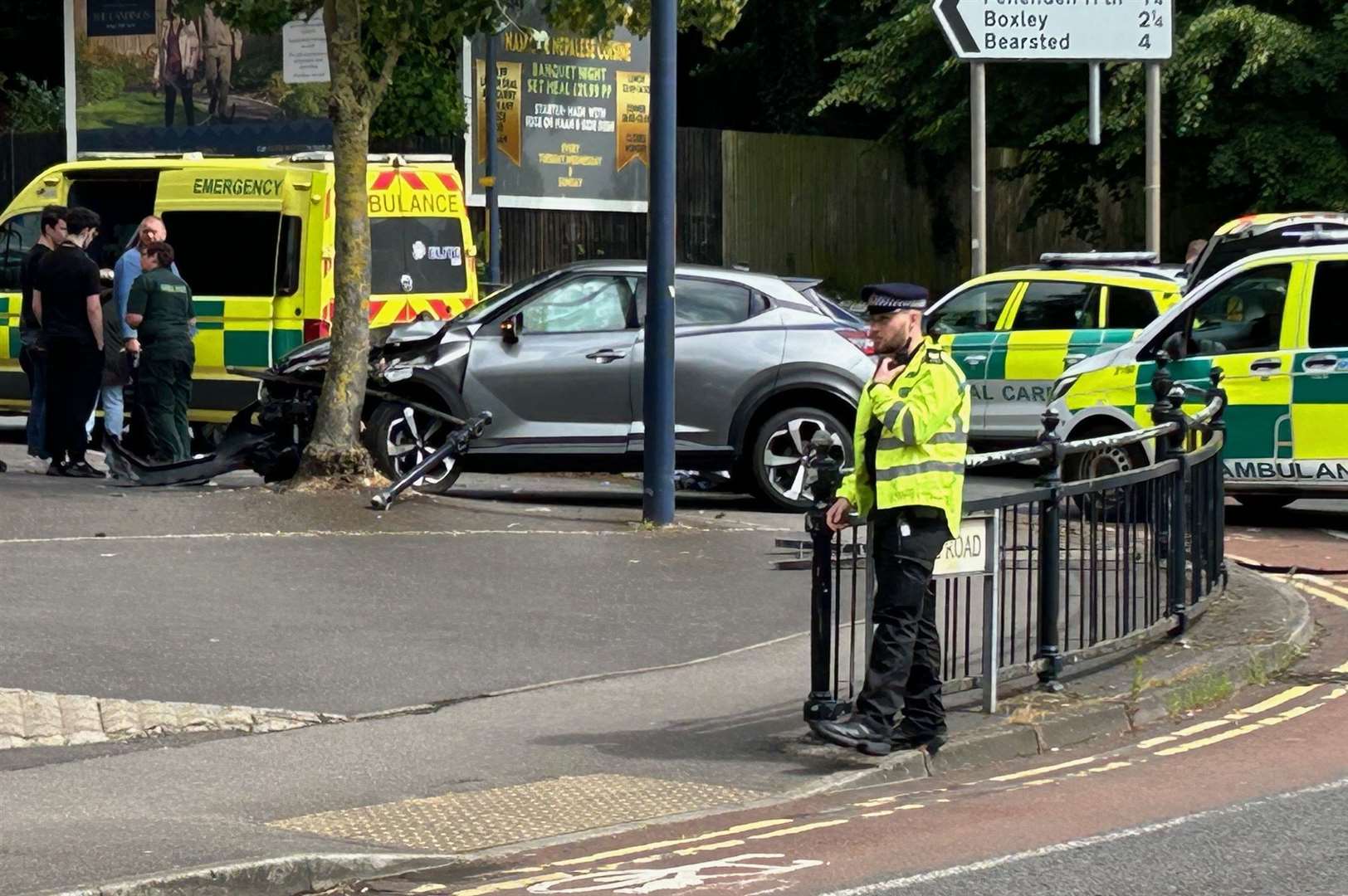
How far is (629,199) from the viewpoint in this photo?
2830cm

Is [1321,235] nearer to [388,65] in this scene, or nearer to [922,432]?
[388,65]

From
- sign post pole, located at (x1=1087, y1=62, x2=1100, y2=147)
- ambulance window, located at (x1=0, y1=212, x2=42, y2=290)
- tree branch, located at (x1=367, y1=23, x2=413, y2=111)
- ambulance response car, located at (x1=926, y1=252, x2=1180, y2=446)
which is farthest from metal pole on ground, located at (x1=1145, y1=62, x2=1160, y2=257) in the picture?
ambulance window, located at (x1=0, y1=212, x2=42, y2=290)

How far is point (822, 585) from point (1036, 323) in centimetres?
1076

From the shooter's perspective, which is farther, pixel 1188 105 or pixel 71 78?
pixel 71 78

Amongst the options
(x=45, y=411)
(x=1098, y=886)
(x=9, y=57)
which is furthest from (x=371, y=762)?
(x=9, y=57)

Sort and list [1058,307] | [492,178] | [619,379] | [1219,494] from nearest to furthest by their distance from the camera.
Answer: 1. [1219,494]
2. [619,379]
3. [1058,307]
4. [492,178]

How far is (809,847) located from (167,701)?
3087mm

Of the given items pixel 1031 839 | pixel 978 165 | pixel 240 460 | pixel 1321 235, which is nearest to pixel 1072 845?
pixel 1031 839

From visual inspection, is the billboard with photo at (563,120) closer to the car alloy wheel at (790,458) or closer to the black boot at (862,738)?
the car alloy wheel at (790,458)

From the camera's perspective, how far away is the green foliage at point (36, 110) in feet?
104

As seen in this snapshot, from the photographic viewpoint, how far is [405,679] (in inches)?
371

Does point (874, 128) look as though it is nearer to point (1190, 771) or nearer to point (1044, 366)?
point (1044, 366)

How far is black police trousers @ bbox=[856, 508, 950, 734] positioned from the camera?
25.9ft

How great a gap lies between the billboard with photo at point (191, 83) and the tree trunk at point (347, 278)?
526 inches
